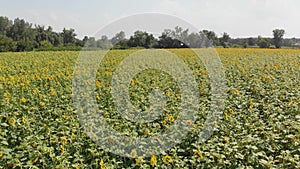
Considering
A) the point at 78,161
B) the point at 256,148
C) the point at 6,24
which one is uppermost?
the point at 6,24

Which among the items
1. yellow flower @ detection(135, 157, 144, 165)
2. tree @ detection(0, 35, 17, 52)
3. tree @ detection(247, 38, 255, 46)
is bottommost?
yellow flower @ detection(135, 157, 144, 165)

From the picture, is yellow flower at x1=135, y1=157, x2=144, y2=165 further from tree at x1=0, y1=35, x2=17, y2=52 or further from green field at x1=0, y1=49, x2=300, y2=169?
tree at x1=0, y1=35, x2=17, y2=52

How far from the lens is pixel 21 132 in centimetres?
352

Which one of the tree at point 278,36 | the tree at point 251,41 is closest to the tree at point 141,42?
the tree at point 278,36

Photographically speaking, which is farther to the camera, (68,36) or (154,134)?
(68,36)

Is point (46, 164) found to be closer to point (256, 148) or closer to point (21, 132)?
point (21, 132)

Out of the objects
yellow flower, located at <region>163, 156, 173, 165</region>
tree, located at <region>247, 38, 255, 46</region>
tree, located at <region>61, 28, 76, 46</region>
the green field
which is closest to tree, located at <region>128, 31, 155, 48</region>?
tree, located at <region>61, 28, 76, 46</region>

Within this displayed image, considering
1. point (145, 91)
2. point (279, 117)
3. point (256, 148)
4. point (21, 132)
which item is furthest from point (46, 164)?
point (145, 91)

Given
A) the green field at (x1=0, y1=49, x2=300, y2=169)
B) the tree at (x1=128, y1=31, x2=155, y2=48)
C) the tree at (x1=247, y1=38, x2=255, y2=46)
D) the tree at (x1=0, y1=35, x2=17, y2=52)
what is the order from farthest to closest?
the tree at (x1=247, y1=38, x2=255, y2=46), the tree at (x1=0, y1=35, x2=17, y2=52), the tree at (x1=128, y1=31, x2=155, y2=48), the green field at (x1=0, y1=49, x2=300, y2=169)

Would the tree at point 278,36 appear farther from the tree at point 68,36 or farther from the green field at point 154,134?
the green field at point 154,134

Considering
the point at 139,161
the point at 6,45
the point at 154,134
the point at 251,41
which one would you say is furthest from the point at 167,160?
the point at 251,41

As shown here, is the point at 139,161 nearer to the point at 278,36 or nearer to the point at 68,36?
the point at 68,36

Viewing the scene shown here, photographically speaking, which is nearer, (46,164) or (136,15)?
(46,164)

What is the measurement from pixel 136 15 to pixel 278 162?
2.42 meters
